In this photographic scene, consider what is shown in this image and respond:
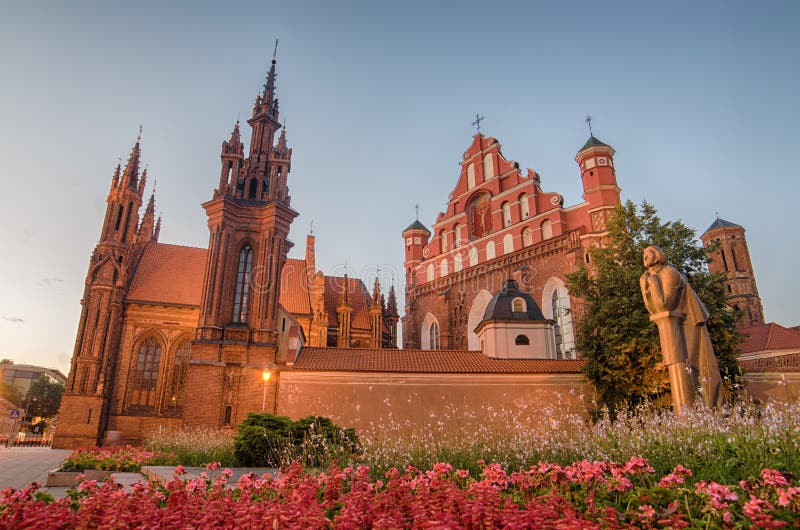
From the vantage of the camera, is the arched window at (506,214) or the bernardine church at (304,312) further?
the arched window at (506,214)

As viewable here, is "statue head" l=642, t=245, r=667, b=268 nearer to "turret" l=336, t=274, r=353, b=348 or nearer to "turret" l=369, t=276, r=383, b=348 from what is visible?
"turret" l=336, t=274, r=353, b=348

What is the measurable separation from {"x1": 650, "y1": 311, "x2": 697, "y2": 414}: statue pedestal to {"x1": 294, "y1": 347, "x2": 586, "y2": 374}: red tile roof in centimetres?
1255

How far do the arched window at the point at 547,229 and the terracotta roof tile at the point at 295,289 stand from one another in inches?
706

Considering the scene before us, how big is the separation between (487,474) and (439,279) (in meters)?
31.4

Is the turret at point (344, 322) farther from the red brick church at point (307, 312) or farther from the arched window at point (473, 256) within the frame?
the arched window at point (473, 256)

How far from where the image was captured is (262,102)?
92.8 feet

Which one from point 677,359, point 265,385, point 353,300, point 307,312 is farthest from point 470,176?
point 677,359

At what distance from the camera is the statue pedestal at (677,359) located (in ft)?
28.3

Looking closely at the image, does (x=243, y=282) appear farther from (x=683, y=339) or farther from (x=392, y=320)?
(x=392, y=320)

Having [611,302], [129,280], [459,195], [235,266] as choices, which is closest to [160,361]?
[129,280]

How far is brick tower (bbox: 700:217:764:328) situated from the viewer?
53.5 meters

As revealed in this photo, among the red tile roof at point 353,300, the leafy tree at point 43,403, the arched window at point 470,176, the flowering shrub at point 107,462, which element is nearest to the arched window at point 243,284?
the flowering shrub at point 107,462

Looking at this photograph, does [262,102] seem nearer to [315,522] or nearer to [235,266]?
[235,266]

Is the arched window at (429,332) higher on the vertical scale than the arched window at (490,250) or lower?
lower
